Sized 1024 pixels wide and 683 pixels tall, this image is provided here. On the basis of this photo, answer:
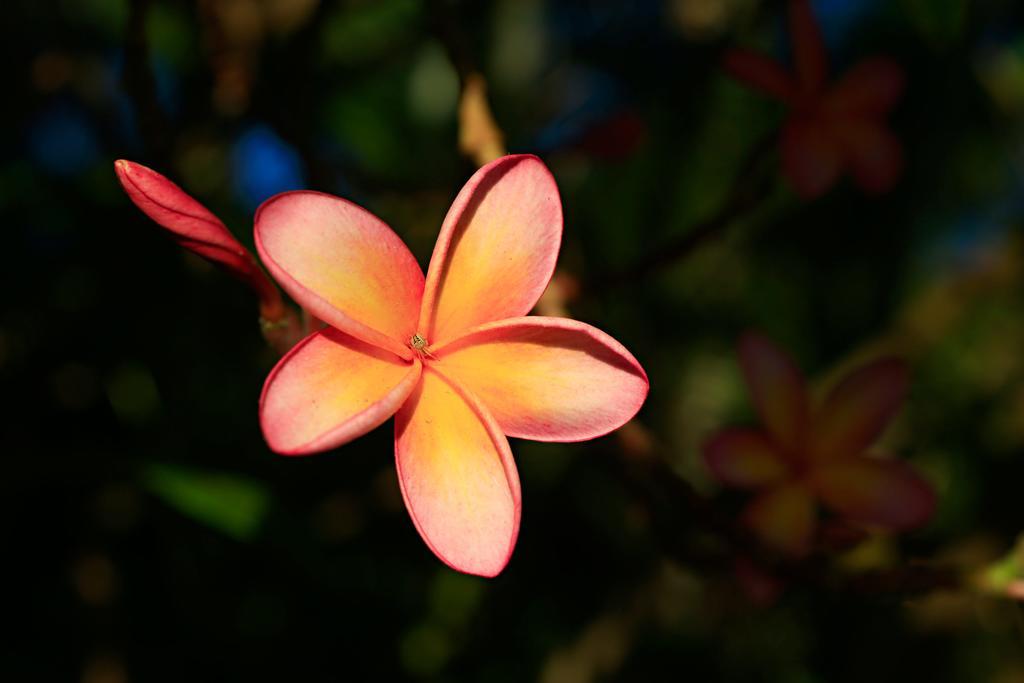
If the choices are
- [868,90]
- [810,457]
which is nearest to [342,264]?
[810,457]

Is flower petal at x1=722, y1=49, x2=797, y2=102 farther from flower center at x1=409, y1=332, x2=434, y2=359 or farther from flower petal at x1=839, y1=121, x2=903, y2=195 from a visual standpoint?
flower center at x1=409, y1=332, x2=434, y2=359

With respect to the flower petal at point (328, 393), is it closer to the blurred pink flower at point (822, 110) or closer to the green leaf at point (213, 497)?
the green leaf at point (213, 497)

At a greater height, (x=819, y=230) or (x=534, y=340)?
(x=819, y=230)

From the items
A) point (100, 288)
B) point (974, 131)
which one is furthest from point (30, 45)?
point (974, 131)

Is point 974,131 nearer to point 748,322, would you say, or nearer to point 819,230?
point 819,230

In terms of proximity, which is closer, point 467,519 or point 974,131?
point 467,519

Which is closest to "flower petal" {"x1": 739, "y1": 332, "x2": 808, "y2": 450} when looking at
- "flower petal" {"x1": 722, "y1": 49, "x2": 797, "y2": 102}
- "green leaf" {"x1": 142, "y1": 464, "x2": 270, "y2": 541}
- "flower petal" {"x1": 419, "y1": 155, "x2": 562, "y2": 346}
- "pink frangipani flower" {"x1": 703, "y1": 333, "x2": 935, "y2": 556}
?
"pink frangipani flower" {"x1": 703, "y1": 333, "x2": 935, "y2": 556}

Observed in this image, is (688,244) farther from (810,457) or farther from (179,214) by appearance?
(179,214)
